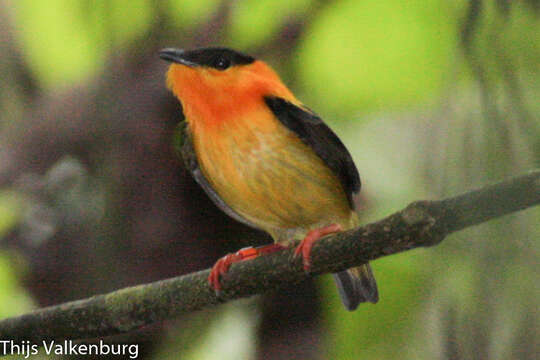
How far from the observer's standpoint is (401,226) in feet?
2.56

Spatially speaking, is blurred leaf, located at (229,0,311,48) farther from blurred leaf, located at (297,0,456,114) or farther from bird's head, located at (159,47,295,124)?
bird's head, located at (159,47,295,124)

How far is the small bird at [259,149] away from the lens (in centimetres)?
112

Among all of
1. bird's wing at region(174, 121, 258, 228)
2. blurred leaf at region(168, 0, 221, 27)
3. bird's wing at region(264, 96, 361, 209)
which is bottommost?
bird's wing at region(174, 121, 258, 228)

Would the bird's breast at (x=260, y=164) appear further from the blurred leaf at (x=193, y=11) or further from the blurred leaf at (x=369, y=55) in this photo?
the blurred leaf at (x=193, y=11)

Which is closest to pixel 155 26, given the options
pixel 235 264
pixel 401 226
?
pixel 235 264

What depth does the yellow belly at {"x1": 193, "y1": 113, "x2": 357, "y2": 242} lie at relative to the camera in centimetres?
116

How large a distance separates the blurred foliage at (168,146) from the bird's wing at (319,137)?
124 millimetres

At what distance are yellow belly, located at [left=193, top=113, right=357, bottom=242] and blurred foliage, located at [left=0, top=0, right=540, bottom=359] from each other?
16 cm

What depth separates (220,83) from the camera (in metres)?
1.14

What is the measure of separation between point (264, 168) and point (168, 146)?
10.5 inches

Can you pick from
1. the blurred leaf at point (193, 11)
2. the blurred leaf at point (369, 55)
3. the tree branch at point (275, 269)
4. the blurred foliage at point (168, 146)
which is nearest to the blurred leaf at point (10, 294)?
the blurred foliage at point (168, 146)

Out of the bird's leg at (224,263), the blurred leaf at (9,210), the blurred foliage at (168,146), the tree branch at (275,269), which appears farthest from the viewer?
A: the blurred leaf at (9,210)

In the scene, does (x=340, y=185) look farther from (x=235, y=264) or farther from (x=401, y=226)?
(x=401, y=226)

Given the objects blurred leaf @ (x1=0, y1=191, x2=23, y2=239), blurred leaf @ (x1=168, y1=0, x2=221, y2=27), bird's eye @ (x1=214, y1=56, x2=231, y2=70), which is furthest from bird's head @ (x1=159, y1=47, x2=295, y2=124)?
blurred leaf @ (x1=0, y1=191, x2=23, y2=239)
